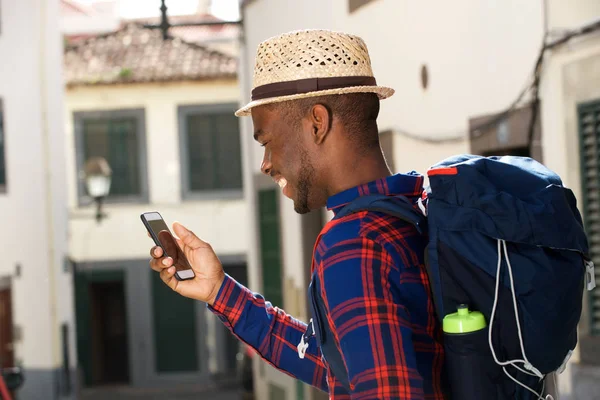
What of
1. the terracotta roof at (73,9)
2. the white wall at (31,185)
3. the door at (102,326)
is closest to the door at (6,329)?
the white wall at (31,185)

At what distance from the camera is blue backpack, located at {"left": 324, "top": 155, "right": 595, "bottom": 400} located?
1.97 m

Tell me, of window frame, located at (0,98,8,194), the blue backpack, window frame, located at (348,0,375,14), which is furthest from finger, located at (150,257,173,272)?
window frame, located at (0,98,8,194)

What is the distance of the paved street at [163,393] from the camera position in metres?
19.5

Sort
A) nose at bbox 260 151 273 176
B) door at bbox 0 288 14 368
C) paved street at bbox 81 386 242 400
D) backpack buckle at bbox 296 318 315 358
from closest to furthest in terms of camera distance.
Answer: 1. nose at bbox 260 151 273 176
2. backpack buckle at bbox 296 318 315 358
3. door at bbox 0 288 14 368
4. paved street at bbox 81 386 242 400

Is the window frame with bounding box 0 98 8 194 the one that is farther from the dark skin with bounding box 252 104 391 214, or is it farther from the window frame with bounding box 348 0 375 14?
the dark skin with bounding box 252 104 391 214

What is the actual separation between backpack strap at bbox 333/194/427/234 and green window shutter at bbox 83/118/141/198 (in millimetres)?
19650

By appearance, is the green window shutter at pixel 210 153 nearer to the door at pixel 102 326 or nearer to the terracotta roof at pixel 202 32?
the terracotta roof at pixel 202 32

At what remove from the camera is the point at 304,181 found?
2.26 meters

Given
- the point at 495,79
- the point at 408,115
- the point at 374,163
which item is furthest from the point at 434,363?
the point at 408,115

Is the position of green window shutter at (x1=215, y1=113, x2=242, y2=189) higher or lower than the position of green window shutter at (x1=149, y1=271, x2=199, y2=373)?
higher

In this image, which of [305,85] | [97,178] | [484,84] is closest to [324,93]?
[305,85]

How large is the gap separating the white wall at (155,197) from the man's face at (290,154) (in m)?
18.8

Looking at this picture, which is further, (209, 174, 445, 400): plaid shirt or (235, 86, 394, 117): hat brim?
(235, 86, 394, 117): hat brim

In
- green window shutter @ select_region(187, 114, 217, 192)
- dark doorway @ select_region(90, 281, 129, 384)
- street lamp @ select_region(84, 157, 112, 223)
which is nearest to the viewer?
street lamp @ select_region(84, 157, 112, 223)
